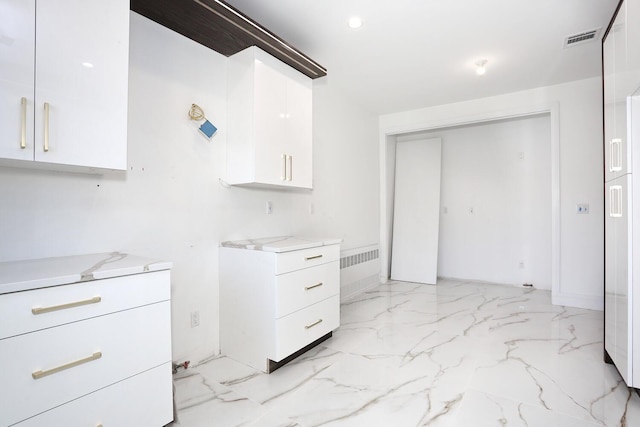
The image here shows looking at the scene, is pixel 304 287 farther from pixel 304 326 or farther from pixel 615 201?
pixel 615 201

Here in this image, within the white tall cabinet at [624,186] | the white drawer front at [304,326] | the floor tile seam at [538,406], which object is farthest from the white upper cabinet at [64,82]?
the white tall cabinet at [624,186]

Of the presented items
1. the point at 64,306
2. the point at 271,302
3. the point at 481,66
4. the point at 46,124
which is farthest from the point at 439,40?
the point at 64,306

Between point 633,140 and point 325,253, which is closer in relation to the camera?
point 633,140

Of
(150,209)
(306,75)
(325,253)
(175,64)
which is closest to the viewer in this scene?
(150,209)

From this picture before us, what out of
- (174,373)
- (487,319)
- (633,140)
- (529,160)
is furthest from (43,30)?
(529,160)

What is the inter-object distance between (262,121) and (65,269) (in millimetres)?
1481

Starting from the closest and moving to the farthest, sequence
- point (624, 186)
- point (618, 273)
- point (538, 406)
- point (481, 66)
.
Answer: point (538, 406)
point (624, 186)
point (618, 273)
point (481, 66)

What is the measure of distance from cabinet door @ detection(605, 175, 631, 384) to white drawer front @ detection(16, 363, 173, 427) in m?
2.50

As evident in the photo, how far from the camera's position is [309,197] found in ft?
10.9

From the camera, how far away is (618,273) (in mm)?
1956

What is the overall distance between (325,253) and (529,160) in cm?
351

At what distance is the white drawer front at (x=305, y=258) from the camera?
2100 millimetres

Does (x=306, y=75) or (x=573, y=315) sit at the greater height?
(x=306, y=75)

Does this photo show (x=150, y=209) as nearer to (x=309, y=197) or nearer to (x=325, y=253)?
(x=325, y=253)
